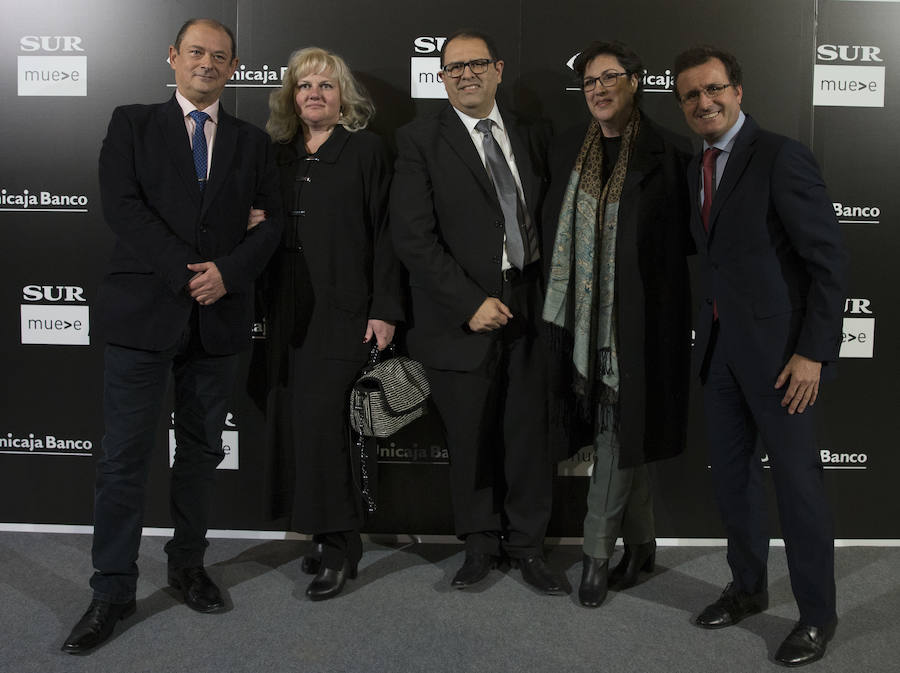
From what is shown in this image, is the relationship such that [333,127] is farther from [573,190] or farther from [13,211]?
[13,211]

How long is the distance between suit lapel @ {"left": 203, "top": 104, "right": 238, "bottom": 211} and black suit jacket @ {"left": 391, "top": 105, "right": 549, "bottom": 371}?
60 cm

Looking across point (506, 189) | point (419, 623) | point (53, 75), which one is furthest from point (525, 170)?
point (53, 75)

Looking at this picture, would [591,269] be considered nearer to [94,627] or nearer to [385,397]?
[385,397]

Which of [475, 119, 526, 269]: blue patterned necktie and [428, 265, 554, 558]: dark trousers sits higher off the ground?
[475, 119, 526, 269]: blue patterned necktie

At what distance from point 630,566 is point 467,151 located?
1.72 metres

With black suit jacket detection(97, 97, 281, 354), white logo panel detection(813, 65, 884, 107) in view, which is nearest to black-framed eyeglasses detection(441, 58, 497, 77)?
black suit jacket detection(97, 97, 281, 354)

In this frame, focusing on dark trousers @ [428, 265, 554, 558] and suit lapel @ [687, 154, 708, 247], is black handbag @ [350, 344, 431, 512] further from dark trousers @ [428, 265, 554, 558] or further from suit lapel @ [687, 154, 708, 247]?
suit lapel @ [687, 154, 708, 247]

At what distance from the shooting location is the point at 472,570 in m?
3.26

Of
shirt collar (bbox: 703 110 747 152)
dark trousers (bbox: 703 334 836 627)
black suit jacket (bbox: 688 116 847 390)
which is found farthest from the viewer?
shirt collar (bbox: 703 110 747 152)

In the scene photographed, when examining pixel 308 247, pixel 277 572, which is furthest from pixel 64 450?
pixel 308 247

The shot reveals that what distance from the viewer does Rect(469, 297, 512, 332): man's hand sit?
9.87 feet

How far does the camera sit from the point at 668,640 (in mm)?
2836

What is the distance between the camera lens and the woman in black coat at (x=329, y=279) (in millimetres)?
3174

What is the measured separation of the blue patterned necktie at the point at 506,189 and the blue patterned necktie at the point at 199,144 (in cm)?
99
